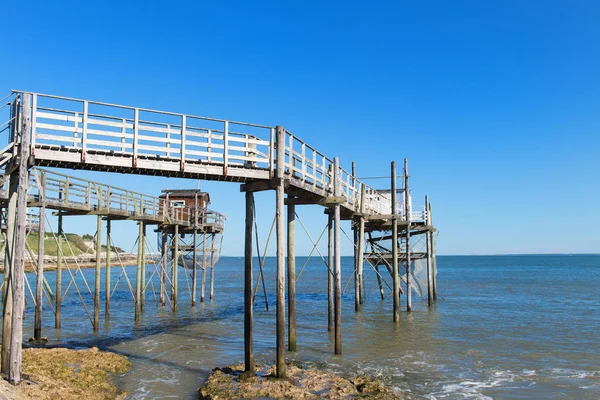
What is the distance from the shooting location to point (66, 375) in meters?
11.5

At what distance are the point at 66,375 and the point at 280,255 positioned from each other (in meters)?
5.76

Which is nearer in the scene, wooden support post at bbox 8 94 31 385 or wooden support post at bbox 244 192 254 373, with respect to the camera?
wooden support post at bbox 8 94 31 385

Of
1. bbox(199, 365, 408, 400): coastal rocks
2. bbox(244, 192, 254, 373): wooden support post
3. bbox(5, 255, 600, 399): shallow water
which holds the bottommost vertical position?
bbox(5, 255, 600, 399): shallow water

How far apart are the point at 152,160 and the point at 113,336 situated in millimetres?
10881

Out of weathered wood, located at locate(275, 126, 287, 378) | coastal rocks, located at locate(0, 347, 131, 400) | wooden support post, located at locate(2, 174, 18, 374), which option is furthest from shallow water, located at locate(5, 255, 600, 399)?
wooden support post, located at locate(2, 174, 18, 374)

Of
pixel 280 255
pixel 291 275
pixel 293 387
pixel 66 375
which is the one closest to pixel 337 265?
pixel 291 275

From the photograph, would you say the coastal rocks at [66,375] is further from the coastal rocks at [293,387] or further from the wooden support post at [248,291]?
the wooden support post at [248,291]

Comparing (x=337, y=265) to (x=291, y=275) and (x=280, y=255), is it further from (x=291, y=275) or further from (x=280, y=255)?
(x=280, y=255)

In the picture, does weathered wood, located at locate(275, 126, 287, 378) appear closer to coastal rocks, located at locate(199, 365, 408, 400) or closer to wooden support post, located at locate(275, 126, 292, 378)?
wooden support post, located at locate(275, 126, 292, 378)

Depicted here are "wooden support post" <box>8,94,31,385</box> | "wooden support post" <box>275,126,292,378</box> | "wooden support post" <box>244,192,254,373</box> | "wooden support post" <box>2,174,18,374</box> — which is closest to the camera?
"wooden support post" <box>8,94,31,385</box>

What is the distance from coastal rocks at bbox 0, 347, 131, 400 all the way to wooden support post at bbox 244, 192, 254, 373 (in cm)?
299

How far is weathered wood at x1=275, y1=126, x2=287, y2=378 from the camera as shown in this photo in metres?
11.5

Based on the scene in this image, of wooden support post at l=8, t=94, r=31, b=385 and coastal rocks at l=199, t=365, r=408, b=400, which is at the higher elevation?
wooden support post at l=8, t=94, r=31, b=385

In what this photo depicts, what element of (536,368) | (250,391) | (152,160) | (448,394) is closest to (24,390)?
(250,391)
